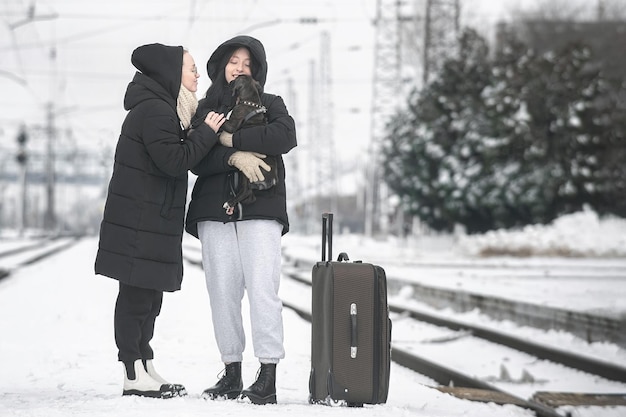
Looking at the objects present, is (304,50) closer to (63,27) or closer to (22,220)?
(63,27)

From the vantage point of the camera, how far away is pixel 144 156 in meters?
4.33

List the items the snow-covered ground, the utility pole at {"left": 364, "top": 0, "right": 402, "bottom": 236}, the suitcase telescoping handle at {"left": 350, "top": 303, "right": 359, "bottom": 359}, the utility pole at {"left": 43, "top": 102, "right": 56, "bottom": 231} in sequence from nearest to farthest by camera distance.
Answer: the snow-covered ground, the suitcase telescoping handle at {"left": 350, "top": 303, "right": 359, "bottom": 359}, the utility pole at {"left": 364, "top": 0, "right": 402, "bottom": 236}, the utility pole at {"left": 43, "top": 102, "right": 56, "bottom": 231}

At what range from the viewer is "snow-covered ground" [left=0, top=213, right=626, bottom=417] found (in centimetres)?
389

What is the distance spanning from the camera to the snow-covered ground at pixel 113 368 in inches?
153

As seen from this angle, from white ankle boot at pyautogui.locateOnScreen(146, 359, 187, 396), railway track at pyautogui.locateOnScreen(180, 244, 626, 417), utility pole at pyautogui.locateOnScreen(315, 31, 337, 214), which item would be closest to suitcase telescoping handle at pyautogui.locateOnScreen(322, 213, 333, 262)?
white ankle boot at pyautogui.locateOnScreen(146, 359, 187, 396)

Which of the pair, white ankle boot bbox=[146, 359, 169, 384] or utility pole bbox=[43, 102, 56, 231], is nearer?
white ankle boot bbox=[146, 359, 169, 384]

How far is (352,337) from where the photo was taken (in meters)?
4.24

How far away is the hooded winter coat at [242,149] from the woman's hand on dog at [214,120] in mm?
99

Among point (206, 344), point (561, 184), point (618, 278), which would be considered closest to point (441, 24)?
point (561, 184)

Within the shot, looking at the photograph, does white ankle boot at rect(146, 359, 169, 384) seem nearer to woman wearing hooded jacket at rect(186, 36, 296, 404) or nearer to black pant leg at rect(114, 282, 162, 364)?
black pant leg at rect(114, 282, 162, 364)

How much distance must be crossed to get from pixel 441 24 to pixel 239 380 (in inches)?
1406

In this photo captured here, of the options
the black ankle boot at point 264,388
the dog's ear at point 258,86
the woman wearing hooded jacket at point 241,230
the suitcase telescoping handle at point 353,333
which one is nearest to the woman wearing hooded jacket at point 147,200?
the woman wearing hooded jacket at point 241,230

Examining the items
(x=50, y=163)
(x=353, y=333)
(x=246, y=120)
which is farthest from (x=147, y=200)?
(x=50, y=163)

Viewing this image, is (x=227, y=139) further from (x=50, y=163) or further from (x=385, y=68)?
(x=50, y=163)
